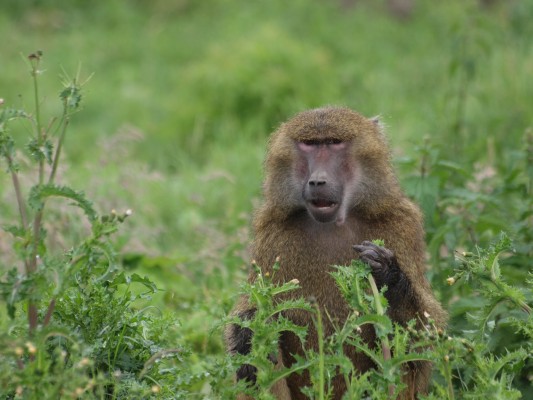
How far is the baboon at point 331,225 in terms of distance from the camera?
331 centimetres

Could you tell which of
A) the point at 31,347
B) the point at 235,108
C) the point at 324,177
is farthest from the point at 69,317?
the point at 235,108

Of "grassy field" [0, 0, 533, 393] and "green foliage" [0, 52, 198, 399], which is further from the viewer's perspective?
"grassy field" [0, 0, 533, 393]

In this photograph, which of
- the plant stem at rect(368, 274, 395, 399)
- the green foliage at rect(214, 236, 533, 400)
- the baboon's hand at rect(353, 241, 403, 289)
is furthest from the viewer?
the baboon's hand at rect(353, 241, 403, 289)

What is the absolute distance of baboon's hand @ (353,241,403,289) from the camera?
313 centimetres

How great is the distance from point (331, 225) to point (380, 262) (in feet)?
1.10

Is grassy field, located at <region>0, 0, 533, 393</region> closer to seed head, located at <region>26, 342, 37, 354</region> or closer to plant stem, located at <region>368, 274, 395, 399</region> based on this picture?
plant stem, located at <region>368, 274, 395, 399</region>

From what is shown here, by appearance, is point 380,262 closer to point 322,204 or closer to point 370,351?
point 322,204

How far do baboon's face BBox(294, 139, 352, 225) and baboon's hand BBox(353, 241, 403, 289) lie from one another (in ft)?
0.63

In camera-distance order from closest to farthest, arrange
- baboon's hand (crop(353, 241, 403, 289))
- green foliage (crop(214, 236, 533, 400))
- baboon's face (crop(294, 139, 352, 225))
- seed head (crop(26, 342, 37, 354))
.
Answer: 1. seed head (crop(26, 342, 37, 354))
2. green foliage (crop(214, 236, 533, 400))
3. baboon's hand (crop(353, 241, 403, 289))
4. baboon's face (crop(294, 139, 352, 225))

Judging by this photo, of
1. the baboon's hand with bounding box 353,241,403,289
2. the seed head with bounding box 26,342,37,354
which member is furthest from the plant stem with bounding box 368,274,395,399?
the seed head with bounding box 26,342,37,354

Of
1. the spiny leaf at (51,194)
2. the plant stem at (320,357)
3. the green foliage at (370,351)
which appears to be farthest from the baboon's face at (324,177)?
the spiny leaf at (51,194)

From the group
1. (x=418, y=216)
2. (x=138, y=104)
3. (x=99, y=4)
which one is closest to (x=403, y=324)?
(x=418, y=216)

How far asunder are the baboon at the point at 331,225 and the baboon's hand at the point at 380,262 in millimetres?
33

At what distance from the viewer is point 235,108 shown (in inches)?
306
